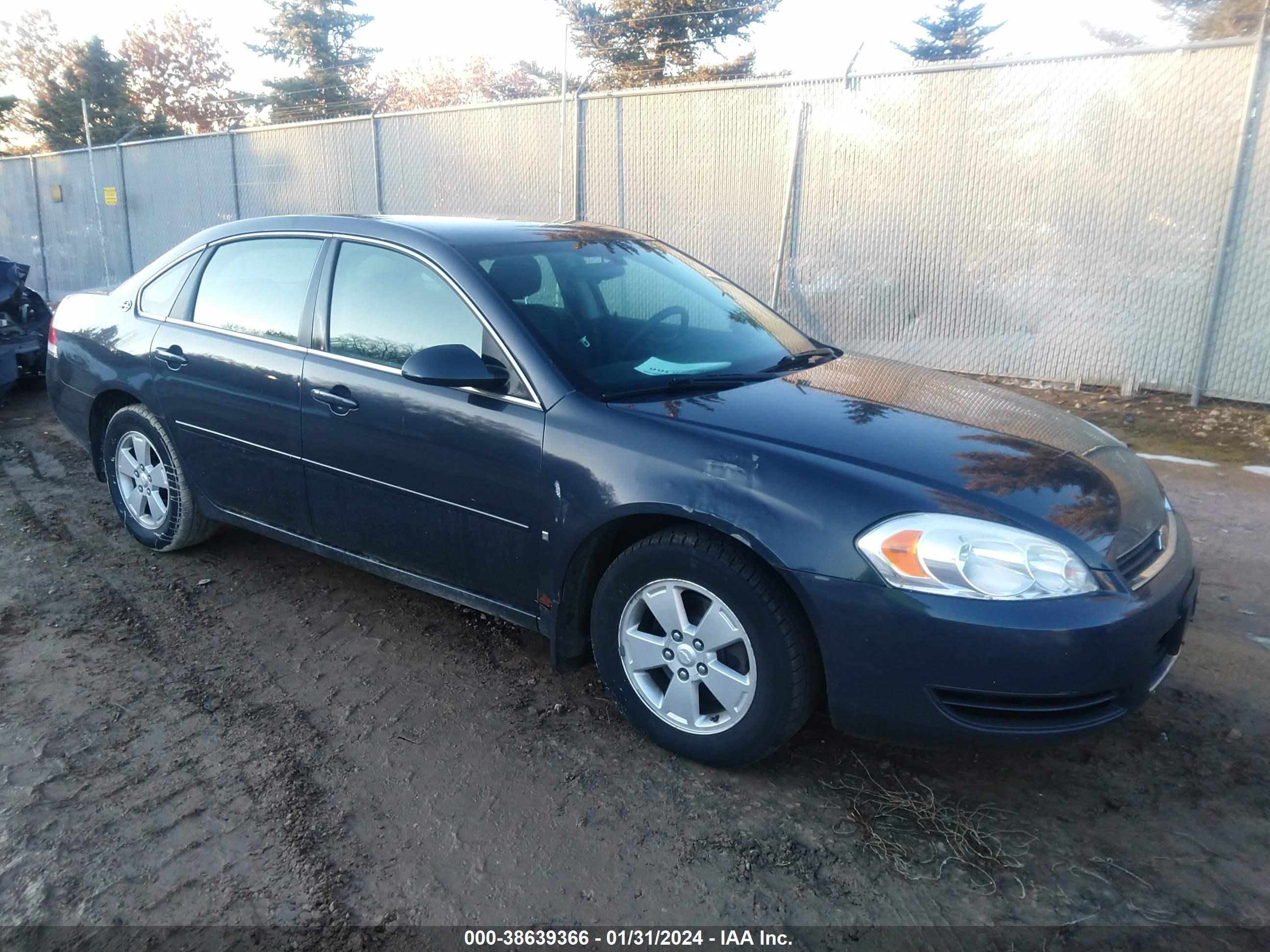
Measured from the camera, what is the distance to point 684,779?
9.57ft

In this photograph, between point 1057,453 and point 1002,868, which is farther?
point 1057,453

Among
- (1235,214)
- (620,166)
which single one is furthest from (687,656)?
(620,166)

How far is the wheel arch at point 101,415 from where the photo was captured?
15.5 ft

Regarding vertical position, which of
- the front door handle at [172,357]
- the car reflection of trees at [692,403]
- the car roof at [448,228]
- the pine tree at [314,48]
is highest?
the pine tree at [314,48]

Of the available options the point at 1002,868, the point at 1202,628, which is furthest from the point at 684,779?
the point at 1202,628

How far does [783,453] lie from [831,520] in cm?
26

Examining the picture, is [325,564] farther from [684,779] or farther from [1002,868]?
[1002,868]

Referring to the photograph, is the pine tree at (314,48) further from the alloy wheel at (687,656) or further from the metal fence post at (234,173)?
the alloy wheel at (687,656)

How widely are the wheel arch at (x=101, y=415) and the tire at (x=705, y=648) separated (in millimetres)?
2985

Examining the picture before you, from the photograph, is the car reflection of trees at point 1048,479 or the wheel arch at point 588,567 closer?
the car reflection of trees at point 1048,479

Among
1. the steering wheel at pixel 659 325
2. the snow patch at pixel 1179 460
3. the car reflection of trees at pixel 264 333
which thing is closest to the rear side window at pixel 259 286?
the car reflection of trees at pixel 264 333

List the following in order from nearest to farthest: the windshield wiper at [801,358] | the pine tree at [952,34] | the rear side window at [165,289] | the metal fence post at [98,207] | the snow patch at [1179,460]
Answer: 1. the windshield wiper at [801,358]
2. the rear side window at [165,289]
3. the snow patch at [1179,460]
4. the metal fence post at [98,207]
5. the pine tree at [952,34]

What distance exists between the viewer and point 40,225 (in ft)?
61.9

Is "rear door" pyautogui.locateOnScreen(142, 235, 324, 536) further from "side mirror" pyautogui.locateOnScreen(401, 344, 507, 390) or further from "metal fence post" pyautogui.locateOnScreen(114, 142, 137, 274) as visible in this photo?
"metal fence post" pyautogui.locateOnScreen(114, 142, 137, 274)
